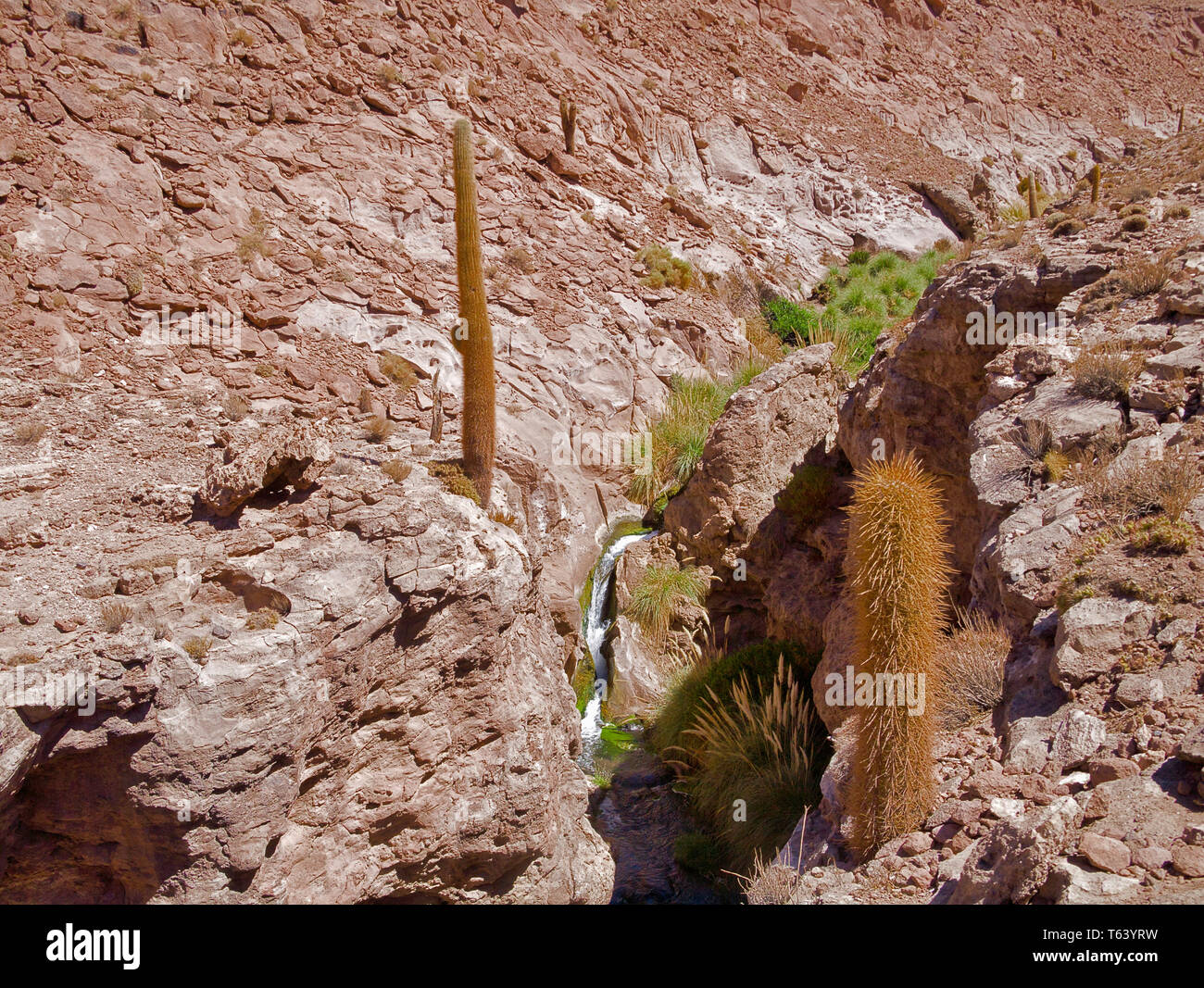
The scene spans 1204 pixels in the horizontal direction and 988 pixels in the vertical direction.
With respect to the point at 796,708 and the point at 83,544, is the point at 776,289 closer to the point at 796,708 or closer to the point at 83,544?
the point at 796,708

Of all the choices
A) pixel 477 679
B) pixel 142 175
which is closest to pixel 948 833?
pixel 477 679

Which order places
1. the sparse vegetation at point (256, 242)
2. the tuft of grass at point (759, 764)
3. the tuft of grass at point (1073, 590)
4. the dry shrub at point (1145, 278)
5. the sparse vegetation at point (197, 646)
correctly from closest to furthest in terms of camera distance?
the sparse vegetation at point (197, 646), the tuft of grass at point (1073, 590), the dry shrub at point (1145, 278), the tuft of grass at point (759, 764), the sparse vegetation at point (256, 242)

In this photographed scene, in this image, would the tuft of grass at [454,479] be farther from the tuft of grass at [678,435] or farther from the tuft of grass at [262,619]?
the tuft of grass at [678,435]

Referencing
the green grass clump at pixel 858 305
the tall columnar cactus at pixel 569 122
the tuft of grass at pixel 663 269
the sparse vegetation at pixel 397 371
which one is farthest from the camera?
the tall columnar cactus at pixel 569 122

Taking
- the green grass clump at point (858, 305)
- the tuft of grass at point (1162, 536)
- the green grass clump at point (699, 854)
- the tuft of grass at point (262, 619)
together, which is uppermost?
the green grass clump at point (858, 305)

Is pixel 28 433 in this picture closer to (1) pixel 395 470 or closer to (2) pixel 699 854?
(1) pixel 395 470

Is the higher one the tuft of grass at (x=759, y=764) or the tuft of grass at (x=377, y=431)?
the tuft of grass at (x=377, y=431)

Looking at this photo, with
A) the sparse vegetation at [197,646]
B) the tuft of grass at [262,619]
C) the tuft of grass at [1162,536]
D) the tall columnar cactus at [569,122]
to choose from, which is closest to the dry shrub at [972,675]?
the tuft of grass at [1162,536]

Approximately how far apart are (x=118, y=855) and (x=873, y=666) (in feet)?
16.1

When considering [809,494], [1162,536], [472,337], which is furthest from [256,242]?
[1162,536]

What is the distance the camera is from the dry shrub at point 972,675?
545 centimetres

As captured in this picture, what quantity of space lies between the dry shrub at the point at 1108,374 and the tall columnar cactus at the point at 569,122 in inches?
562

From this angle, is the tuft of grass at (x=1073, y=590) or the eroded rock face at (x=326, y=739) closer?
the eroded rock face at (x=326, y=739)

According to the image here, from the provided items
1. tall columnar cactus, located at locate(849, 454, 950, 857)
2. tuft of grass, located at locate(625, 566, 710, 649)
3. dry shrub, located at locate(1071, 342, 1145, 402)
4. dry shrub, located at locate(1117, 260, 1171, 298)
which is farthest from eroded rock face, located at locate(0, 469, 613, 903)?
dry shrub, located at locate(1117, 260, 1171, 298)
